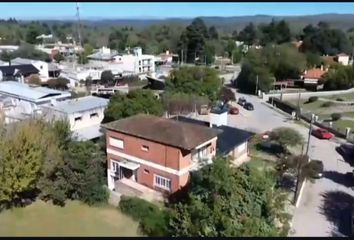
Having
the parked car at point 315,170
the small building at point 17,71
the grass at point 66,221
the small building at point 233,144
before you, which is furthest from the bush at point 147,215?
the small building at point 17,71

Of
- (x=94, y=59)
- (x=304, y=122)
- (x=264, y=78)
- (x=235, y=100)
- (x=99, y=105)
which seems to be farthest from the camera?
(x=94, y=59)

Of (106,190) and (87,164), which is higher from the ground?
(87,164)

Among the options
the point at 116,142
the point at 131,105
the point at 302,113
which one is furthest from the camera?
the point at 302,113

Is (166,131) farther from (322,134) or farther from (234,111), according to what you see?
(234,111)

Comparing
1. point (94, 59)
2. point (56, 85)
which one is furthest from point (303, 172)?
point (94, 59)

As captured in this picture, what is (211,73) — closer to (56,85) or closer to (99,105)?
(99,105)

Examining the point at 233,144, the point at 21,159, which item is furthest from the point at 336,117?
the point at 21,159
